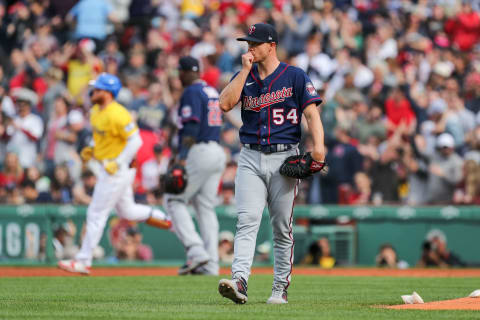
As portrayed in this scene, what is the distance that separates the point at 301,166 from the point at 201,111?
4363 mm

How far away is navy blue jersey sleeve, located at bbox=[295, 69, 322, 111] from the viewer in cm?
757

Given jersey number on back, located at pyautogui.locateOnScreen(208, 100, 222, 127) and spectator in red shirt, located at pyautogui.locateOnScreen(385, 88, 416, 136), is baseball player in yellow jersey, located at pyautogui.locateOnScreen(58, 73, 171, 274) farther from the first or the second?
spectator in red shirt, located at pyautogui.locateOnScreen(385, 88, 416, 136)

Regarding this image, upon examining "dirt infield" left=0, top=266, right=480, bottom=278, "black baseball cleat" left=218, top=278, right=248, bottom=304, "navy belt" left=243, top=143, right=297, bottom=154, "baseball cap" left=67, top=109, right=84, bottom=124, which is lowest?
"dirt infield" left=0, top=266, right=480, bottom=278

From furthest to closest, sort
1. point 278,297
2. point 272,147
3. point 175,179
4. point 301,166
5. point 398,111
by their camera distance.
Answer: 1. point 398,111
2. point 175,179
3. point 278,297
4. point 272,147
5. point 301,166

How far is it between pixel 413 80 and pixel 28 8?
9061 mm

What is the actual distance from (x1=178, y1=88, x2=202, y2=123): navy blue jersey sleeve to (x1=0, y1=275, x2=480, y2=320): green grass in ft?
6.04

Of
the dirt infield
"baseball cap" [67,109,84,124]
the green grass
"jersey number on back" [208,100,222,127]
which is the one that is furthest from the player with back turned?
"baseball cap" [67,109,84,124]

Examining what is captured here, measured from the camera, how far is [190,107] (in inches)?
456

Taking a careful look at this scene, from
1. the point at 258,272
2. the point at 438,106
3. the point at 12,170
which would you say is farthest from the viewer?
the point at 438,106

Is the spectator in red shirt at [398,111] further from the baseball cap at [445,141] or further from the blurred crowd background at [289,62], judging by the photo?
the baseball cap at [445,141]

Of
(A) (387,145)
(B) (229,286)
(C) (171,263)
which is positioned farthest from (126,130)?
(A) (387,145)

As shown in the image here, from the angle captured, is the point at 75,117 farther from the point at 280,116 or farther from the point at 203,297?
the point at 280,116

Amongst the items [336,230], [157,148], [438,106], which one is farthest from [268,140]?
[438,106]

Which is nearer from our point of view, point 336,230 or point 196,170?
point 196,170
